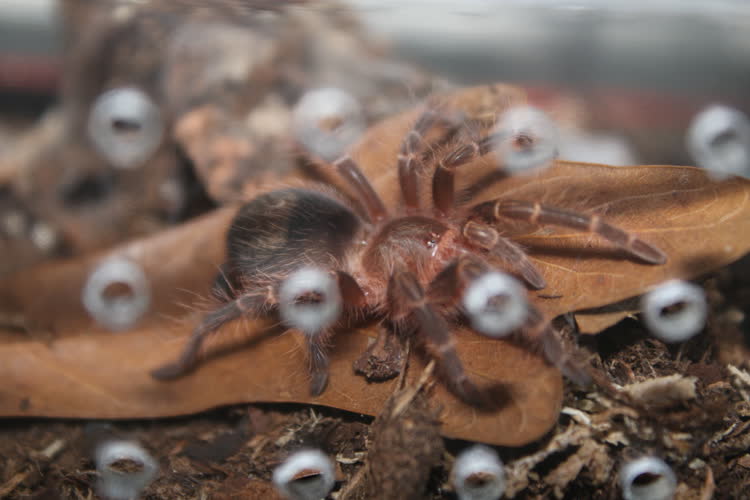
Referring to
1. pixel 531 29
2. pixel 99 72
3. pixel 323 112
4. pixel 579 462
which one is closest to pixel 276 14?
pixel 323 112

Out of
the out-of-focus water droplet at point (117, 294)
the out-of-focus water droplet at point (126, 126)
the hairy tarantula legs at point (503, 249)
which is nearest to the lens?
the hairy tarantula legs at point (503, 249)

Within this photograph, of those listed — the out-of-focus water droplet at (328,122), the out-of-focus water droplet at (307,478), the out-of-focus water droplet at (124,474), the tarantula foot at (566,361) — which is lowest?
the out-of-focus water droplet at (124,474)

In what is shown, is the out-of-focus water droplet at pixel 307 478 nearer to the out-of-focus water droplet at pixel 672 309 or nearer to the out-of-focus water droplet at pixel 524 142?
the out-of-focus water droplet at pixel 672 309

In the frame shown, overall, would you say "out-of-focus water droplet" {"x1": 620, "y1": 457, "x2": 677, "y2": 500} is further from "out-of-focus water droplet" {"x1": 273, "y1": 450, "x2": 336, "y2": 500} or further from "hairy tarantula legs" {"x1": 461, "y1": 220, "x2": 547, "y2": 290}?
"out-of-focus water droplet" {"x1": 273, "y1": 450, "x2": 336, "y2": 500}

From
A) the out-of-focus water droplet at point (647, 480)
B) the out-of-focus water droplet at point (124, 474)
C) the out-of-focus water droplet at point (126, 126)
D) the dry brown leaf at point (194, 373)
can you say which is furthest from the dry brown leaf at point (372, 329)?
the out-of-focus water droplet at point (126, 126)

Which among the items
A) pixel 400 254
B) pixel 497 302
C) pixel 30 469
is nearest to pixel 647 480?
pixel 497 302

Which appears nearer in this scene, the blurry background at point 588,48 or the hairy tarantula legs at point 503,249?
the hairy tarantula legs at point 503,249

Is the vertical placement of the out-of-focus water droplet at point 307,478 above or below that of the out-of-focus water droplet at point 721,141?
below

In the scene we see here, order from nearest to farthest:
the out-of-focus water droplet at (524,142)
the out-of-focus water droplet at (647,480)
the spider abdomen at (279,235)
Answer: the out-of-focus water droplet at (647,480), the out-of-focus water droplet at (524,142), the spider abdomen at (279,235)
